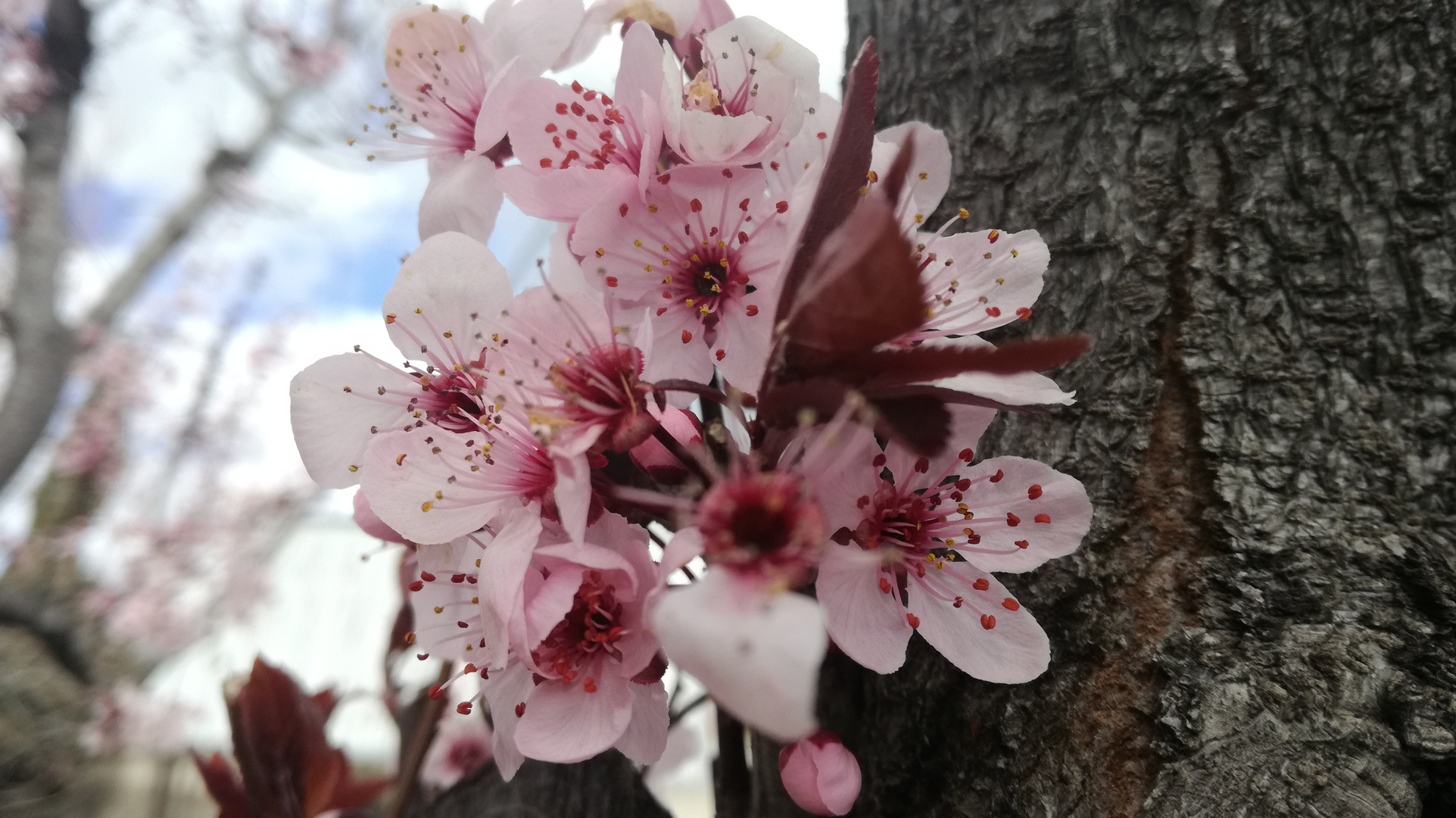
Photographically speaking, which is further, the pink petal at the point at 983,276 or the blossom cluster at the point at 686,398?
the pink petal at the point at 983,276

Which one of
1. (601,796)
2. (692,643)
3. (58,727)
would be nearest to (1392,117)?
(692,643)

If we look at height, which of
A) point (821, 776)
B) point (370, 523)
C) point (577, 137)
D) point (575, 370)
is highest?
point (577, 137)

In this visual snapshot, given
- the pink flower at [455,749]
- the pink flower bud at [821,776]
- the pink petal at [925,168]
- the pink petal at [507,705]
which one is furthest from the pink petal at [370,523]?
the pink flower at [455,749]

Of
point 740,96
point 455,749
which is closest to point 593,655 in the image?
point 740,96

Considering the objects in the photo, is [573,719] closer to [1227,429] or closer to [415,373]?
[415,373]

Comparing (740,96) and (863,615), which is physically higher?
(740,96)

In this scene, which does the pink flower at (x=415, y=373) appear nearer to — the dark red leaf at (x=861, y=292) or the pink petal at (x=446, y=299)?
the pink petal at (x=446, y=299)
